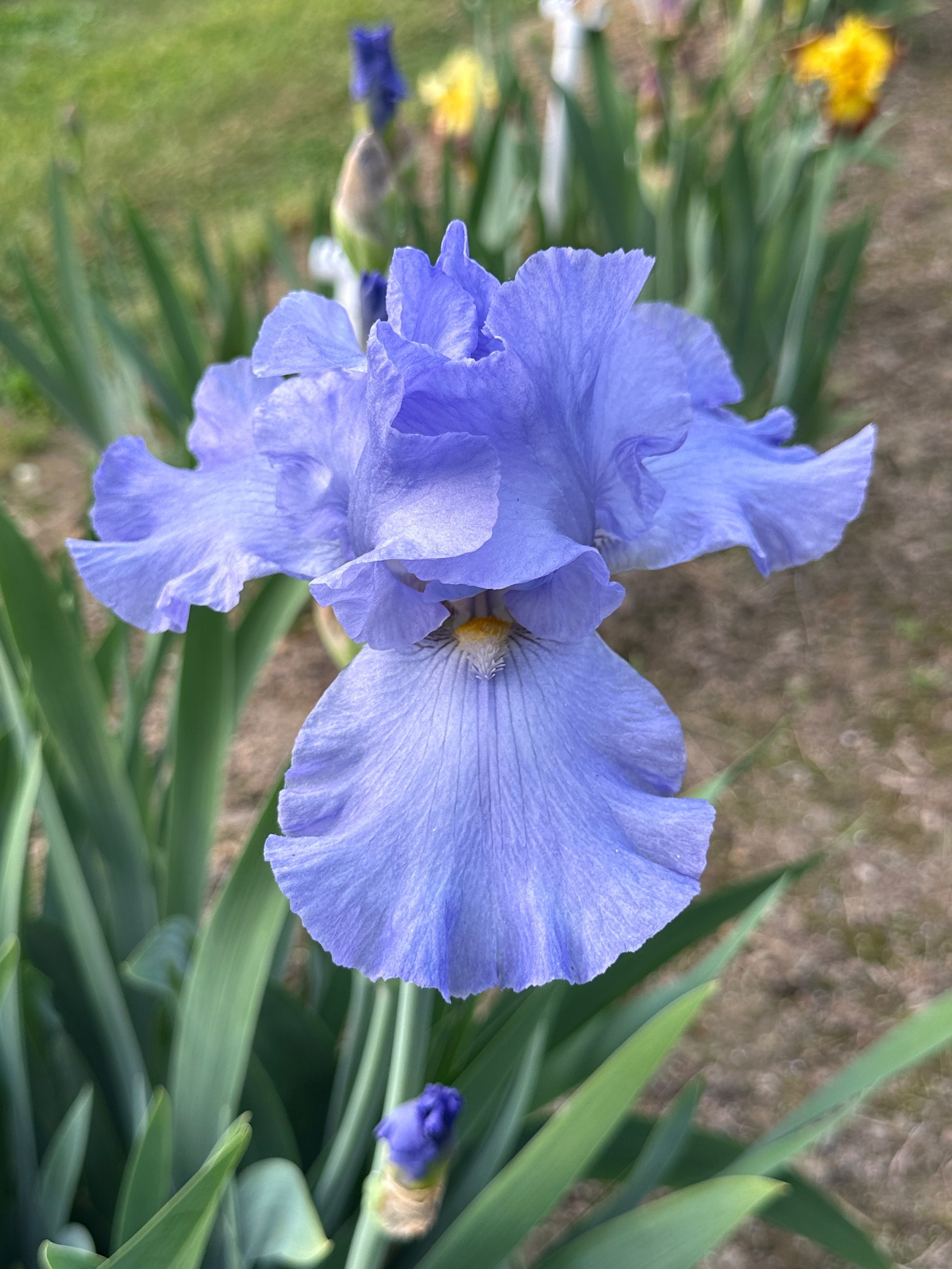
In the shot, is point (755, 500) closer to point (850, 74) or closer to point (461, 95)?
point (850, 74)

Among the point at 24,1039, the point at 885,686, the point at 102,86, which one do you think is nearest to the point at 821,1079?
the point at 885,686

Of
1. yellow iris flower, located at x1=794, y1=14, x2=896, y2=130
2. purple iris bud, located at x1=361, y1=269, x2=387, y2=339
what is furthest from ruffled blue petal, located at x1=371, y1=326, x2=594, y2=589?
yellow iris flower, located at x1=794, y1=14, x2=896, y2=130

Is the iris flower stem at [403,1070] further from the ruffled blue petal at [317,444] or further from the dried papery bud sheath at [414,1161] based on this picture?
the ruffled blue petal at [317,444]

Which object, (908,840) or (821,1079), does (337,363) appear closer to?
(821,1079)

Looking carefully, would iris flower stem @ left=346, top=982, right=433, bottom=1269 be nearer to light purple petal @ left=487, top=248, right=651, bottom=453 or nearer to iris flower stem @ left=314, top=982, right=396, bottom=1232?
iris flower stem @ left=314, top=982, right=396, bottom=1232

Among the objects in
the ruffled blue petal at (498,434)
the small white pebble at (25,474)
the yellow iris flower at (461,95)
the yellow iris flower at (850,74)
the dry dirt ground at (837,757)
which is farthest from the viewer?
the small white pebble at (25,474)

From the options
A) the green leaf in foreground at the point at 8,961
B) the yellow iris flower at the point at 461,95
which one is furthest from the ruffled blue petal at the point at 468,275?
the yellow iris flower at the point at 461,95
